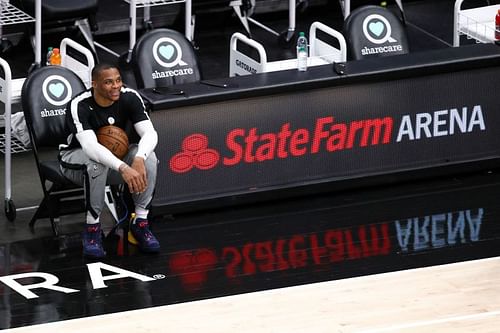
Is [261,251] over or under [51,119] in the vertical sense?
under

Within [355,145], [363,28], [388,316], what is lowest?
[388,316]

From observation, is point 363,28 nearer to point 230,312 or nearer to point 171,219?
point 171,219

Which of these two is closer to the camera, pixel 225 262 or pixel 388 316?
pixel 388 316

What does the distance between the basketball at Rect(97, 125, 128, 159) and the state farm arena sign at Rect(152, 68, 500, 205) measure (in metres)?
0.44

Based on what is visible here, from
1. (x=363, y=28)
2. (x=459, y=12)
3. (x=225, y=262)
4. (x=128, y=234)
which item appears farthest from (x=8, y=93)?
(x=459, y=12)

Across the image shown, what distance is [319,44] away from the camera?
980 cm

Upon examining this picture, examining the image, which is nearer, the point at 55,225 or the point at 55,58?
the point at 55,225

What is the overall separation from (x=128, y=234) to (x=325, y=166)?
51.9 inches

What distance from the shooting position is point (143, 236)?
27.3 feet

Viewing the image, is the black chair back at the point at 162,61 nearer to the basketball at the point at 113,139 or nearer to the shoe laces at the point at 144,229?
the basketball at the point at 113,139

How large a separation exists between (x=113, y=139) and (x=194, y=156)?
701 mm

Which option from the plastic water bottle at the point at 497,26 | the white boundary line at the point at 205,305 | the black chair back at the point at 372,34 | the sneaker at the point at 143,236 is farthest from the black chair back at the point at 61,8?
the white boundary line at the point at 205,305

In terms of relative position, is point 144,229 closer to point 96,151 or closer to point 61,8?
point 96,151

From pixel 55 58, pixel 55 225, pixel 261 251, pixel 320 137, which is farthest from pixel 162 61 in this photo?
pixel 261 251
